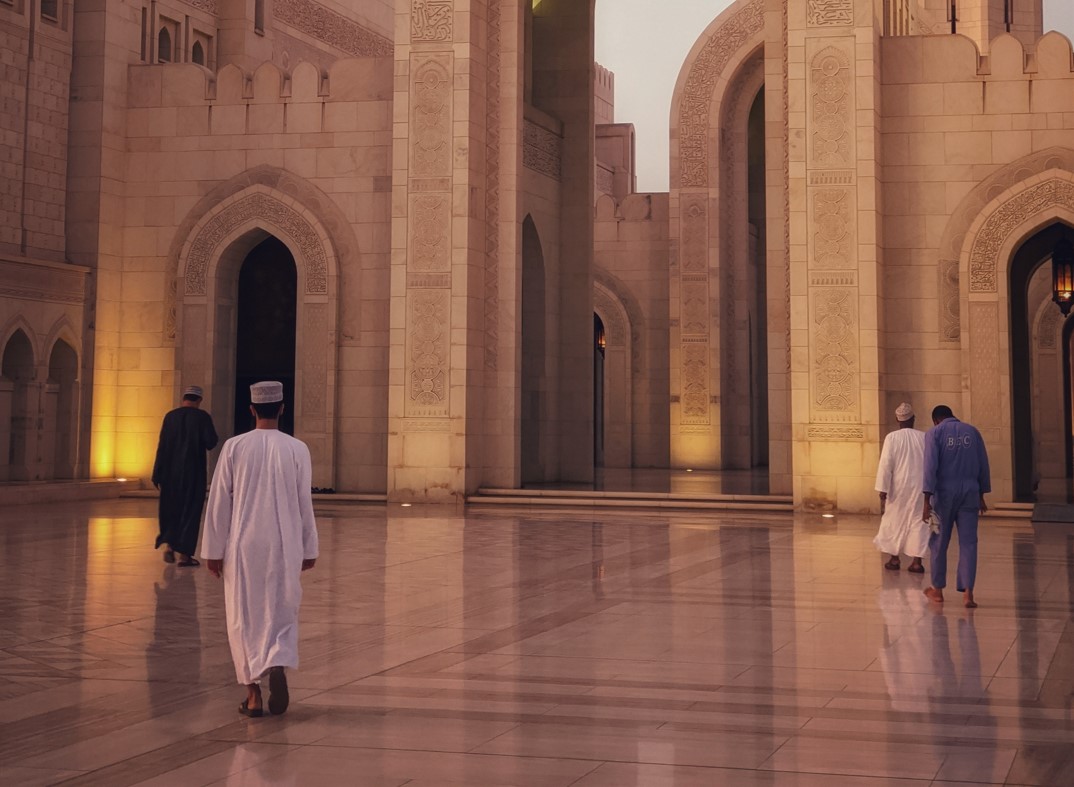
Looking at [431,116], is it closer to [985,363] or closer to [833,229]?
[833,229]

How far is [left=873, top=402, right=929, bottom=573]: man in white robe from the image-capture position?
7.80 m

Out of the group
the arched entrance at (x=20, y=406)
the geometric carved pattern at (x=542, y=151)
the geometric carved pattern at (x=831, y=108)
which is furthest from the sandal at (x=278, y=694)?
the geometric carved pattern at (x=542, y=151)

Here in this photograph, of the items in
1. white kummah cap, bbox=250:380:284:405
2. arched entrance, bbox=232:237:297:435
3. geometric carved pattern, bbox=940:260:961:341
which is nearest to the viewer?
white kummah cap, bbox=250:380:284:405

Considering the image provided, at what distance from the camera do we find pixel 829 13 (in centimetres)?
1200

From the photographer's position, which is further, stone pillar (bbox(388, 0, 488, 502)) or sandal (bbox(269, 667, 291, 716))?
stone pillar (bbox(388, 0, 488, 502))

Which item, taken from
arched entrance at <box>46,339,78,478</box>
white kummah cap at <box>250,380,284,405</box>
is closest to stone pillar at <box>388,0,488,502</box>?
arched entrance at <box>46,339,78,478</box>

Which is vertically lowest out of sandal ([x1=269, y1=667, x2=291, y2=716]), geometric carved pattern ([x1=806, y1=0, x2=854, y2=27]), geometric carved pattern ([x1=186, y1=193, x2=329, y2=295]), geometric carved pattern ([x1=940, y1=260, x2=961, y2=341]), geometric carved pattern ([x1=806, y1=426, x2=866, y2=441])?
sandal ([x1=269, y1=667, x2=291, y2=716])

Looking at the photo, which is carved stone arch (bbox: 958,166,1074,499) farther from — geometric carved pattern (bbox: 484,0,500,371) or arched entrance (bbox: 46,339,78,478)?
A: arched entrance (bbox: 46,339,78,478)

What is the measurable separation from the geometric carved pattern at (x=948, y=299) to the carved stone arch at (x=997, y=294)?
0.13 m

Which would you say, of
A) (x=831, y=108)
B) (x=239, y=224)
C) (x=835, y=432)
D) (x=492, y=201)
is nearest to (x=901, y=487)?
(x=835, y=432)

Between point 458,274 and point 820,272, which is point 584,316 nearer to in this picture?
point 458,274

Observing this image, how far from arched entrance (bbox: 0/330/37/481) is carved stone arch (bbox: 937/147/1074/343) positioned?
870 centimetres

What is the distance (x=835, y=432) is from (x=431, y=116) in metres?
4.88

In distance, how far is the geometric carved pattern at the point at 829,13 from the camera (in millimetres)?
11953
